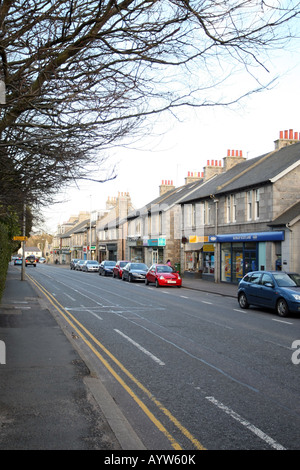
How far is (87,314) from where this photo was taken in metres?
15.3

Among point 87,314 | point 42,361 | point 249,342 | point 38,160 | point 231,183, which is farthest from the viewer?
point 231,183

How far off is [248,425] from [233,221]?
26174 mm

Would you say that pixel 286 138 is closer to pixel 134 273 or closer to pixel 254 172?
pixel 254 172

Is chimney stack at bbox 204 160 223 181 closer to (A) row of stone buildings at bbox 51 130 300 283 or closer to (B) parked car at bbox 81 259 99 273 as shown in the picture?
(A) row of stone buildings at bbox 51 130 300 283

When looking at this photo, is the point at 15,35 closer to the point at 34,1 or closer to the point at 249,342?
the point at 34,1

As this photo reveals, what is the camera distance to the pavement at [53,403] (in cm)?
450

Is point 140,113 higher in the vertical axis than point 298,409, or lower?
higher

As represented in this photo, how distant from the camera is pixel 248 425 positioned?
5.28 metres

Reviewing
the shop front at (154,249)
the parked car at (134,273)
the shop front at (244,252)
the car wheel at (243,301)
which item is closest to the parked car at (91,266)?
the shop front at (154,249)

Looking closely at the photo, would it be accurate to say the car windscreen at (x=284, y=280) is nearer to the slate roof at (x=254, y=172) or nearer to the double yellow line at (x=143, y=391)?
the double yellow line at (x=143, y=391)

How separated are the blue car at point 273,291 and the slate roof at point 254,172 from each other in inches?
392
